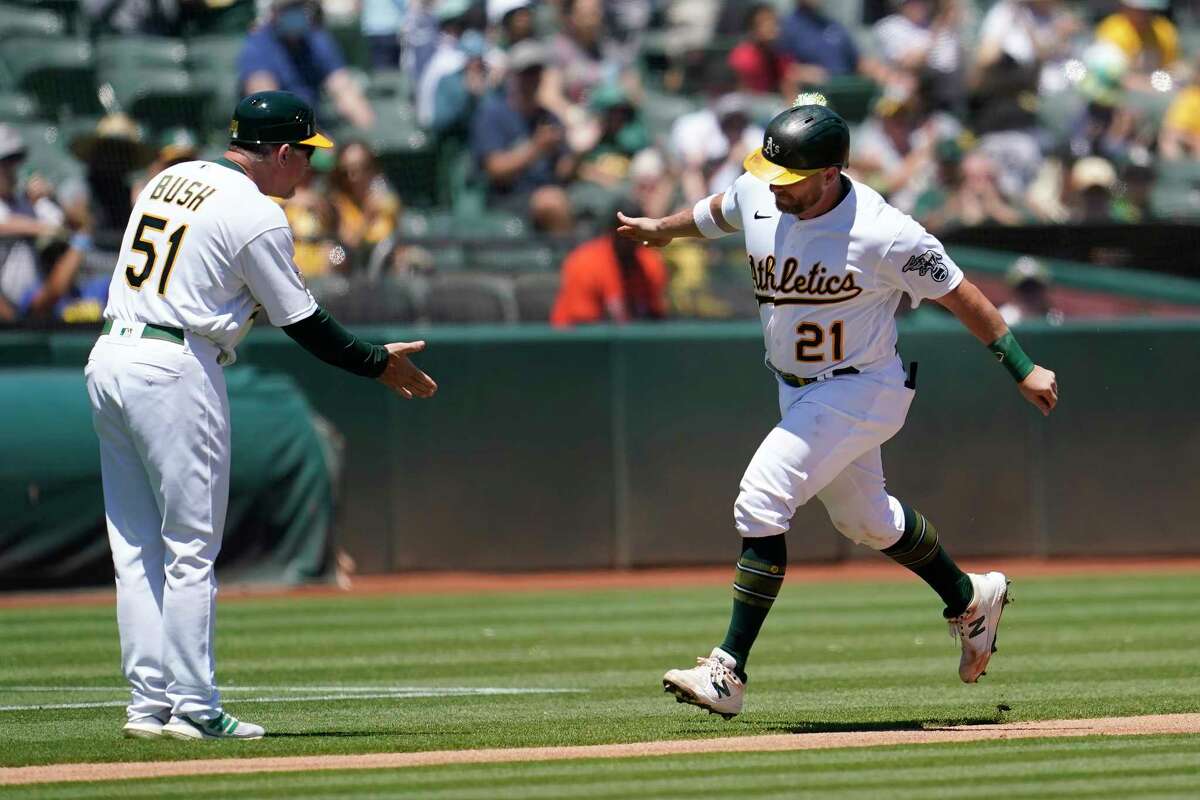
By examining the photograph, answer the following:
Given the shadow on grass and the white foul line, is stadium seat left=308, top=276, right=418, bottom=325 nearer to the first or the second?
the white foul line

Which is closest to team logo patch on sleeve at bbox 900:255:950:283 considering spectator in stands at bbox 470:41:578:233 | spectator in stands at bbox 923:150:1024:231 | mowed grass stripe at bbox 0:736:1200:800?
mowed grass stripe at bbox 0:736:1200:800

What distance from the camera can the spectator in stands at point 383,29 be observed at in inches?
670

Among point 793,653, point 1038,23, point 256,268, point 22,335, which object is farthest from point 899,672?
point 1038,23

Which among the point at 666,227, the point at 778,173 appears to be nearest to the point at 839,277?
the point at 778,173

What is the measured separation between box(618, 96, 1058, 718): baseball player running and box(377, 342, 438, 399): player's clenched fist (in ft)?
3.75

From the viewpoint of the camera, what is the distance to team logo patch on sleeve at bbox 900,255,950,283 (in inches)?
254

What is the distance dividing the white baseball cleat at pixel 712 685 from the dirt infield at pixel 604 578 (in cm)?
607

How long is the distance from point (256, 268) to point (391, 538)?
6.94m

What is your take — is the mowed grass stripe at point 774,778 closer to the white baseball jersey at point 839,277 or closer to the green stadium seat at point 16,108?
the white baseball jersey at point 839,277

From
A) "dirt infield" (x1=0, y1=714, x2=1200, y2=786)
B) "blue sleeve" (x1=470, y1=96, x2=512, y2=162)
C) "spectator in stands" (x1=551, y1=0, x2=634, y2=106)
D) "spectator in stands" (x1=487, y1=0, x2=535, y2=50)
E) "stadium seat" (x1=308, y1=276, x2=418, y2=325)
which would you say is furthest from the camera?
"spectator in stands" (x1=551, y1=0, x2=634, y2=106)

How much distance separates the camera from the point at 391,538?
12.9 m

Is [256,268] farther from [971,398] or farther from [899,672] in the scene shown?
[971,398]

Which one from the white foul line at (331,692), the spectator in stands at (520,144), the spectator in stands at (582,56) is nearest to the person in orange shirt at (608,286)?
the spectator in stands at (520,144)

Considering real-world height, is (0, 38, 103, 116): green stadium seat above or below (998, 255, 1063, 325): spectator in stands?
above
